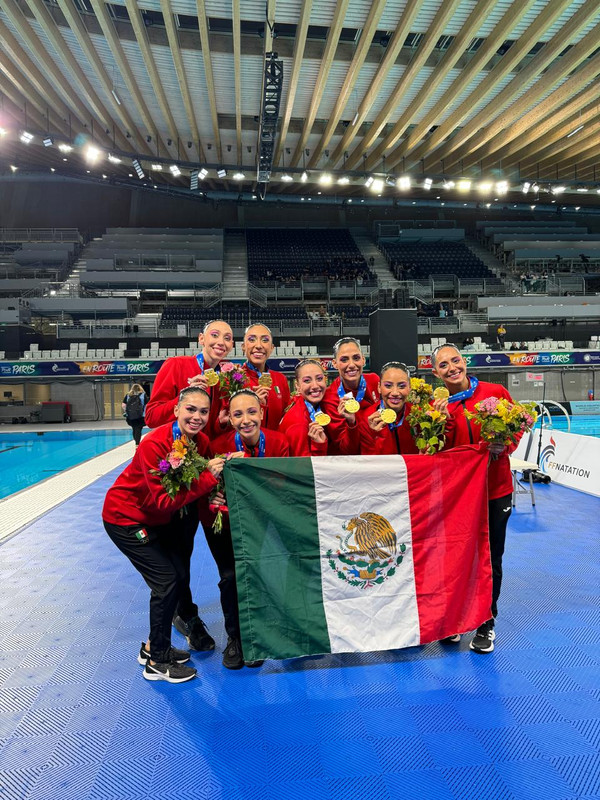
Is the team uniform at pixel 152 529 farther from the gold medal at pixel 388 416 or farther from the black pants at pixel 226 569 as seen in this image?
the gold medal at pixel 388 416

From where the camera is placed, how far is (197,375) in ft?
10.8

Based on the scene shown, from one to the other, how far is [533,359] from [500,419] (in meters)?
20.3

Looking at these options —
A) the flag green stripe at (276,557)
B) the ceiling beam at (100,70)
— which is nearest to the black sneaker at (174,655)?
the flag green stripe at (276,557)

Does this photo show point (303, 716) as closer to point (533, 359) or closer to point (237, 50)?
point (237, 50)

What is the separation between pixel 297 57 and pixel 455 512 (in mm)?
12141

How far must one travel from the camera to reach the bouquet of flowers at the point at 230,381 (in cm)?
313

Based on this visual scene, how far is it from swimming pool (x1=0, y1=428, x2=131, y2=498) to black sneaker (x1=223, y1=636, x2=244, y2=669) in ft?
21.2

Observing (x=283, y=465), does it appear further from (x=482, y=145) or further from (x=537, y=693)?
(x=482, y=145)

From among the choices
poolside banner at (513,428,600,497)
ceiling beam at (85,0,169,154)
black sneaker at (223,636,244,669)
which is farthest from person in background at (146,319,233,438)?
ceiling beam at (85,0,169,154)

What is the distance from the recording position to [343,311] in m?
22.7

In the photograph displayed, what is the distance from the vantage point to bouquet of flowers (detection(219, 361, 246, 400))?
10.3 feet

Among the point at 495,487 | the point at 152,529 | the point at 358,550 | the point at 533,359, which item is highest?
the point at 533,359

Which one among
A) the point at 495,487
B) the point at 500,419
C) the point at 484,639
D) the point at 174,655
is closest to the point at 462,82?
the point at 500,419

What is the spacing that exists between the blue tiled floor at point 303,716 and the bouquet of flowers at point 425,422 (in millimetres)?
1409
